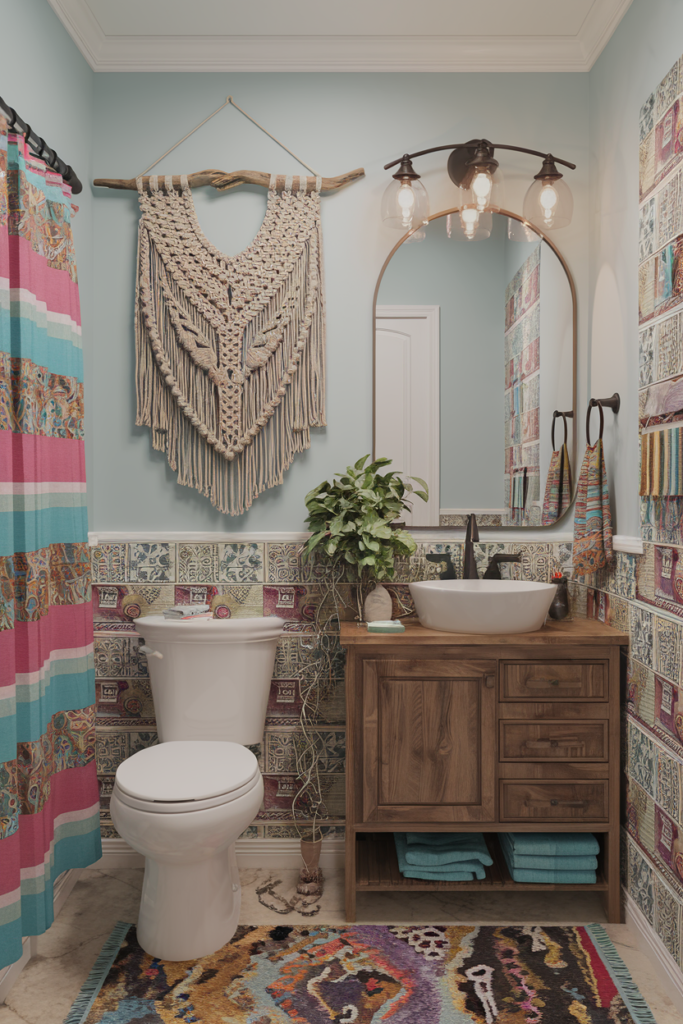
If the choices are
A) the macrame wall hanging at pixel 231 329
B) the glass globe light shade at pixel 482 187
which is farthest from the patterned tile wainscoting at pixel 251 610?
the glass globe light shade at pixel 482 187

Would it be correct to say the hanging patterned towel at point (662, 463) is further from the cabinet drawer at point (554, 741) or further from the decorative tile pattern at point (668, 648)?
the cabinet drawer at point (554, 741)

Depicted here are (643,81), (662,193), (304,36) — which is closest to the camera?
(662,193)

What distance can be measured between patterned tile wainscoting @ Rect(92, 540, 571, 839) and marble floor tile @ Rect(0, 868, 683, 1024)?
19 centimetres

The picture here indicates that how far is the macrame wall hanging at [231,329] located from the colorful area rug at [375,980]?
1287mm

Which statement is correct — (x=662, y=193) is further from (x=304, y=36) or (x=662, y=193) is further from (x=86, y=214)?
(x=86, y=214)

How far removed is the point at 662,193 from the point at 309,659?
5.54 ft

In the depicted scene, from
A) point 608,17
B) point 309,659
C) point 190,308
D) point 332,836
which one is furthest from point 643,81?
point 332,836

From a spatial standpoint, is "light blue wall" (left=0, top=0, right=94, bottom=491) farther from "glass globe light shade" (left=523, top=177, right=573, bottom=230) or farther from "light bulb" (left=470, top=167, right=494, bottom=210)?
"glass globe light shade" (left=523, top=177, right=573, bottom=230)

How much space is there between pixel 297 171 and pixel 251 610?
58.2 inches

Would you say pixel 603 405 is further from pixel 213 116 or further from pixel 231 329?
pixel 213 116

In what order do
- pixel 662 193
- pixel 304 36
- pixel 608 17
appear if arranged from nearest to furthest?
pixel 662 193 < pixel 608 17 < pixel 304 36

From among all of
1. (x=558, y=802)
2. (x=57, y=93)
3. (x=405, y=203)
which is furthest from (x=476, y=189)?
(x=558, y=802)

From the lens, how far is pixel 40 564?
172 centimetres

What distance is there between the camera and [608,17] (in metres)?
2.10
